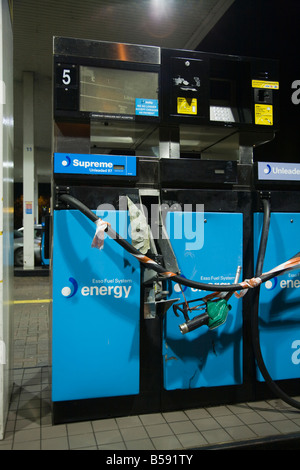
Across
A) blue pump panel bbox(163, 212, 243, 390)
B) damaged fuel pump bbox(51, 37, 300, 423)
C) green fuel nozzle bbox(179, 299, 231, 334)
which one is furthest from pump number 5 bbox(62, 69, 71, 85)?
green fuel nozzle bbox(179, 299, 231, 334)

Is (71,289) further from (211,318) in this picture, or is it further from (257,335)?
(257,335)

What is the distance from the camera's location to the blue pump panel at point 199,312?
3021mm

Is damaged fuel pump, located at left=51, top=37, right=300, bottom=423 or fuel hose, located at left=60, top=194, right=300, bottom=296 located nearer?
fuel hose, located at left=60, top=194, right=300, bottom=296

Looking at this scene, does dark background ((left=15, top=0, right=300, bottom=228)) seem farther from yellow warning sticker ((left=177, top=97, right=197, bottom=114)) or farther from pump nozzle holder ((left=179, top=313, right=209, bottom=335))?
pump nozzle holder ((left=179, top=313, right=209, bottom=335))

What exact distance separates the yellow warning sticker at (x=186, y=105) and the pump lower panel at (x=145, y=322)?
2.02ft

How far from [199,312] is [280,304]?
0.69m

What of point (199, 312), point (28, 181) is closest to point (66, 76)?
point (199, 312)

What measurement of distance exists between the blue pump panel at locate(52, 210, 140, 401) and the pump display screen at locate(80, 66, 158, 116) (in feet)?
2.58

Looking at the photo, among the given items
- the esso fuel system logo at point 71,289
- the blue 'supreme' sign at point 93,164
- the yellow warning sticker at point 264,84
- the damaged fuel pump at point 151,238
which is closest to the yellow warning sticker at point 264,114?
the damaged fuel pump at point 151,238

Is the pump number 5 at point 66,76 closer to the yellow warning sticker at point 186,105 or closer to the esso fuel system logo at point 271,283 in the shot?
the yellow warning sticker at point 186,105

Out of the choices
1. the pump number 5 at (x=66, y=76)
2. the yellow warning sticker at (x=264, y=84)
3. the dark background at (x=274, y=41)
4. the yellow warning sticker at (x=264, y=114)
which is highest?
the dark background at (x=274, y=41)

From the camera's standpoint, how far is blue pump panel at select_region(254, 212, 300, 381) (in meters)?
3.19
